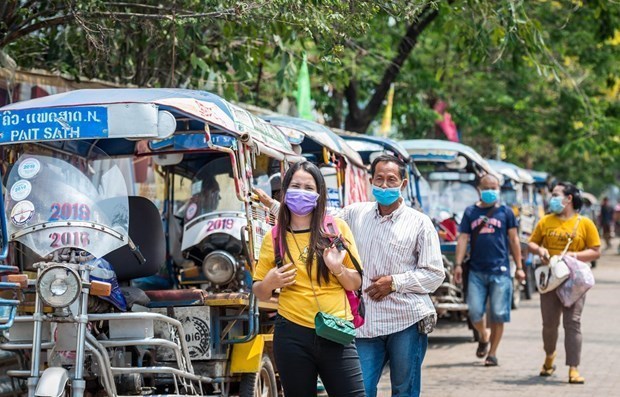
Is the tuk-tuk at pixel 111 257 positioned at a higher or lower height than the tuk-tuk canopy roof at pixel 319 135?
lower

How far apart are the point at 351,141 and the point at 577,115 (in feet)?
39.8

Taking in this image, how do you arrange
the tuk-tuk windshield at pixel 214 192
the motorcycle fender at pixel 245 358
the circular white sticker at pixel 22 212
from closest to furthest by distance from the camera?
the circular white sticker at pixel 22 212, the motorcycle fender at pixel 245 358, the tuk-tuk windshield at pixel 214 192

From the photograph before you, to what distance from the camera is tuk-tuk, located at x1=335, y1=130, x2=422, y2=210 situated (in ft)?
39.7

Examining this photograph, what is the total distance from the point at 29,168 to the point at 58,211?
0.33 metres

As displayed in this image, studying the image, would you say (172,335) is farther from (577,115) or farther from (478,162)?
(577,115)

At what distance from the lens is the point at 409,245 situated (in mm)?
6027

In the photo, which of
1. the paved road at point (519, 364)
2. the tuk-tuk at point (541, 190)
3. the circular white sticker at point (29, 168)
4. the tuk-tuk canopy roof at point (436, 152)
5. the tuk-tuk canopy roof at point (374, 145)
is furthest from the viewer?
the tuk-tuk at point (541, 190)

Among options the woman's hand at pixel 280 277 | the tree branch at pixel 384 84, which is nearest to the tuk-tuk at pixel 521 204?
the tree branch at pixel 384 84

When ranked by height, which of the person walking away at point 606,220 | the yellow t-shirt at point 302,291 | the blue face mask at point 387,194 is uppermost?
the person walking away at point 606,220

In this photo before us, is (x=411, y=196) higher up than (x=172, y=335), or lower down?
higher up

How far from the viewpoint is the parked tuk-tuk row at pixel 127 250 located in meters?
5.93

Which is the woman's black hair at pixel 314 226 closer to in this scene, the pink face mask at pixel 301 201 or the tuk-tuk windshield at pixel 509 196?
the pink face mask at pixel 301 201

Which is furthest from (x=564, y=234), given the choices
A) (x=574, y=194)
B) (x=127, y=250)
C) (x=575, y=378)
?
(x=127, y=250)

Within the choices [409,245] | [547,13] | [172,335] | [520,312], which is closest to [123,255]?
[172,335]
